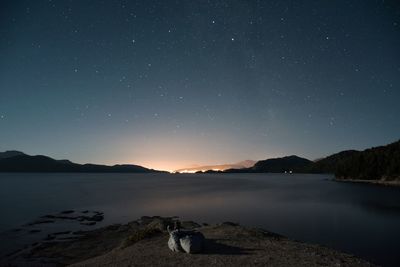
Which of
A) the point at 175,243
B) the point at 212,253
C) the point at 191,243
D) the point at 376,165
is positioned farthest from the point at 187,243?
the point at 376,165

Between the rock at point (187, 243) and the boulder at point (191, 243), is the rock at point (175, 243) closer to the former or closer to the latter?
the rock at point (187, 243)

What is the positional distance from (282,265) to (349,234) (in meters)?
29.6

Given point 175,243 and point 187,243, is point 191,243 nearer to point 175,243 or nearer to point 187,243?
point 187,243

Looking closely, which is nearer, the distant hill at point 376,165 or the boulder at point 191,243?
the boulder at point 191,243

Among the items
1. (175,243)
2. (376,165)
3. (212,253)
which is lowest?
(212,253)

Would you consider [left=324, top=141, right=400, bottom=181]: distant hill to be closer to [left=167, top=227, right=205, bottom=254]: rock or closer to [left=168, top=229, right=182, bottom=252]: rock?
[left=167, top=227, right=205, bottom=254]: rock

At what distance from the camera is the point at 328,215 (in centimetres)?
6494

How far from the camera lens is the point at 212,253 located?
23203 mm

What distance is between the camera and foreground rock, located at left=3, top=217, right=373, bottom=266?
843 inches

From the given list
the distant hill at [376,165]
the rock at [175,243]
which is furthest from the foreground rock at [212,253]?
the distant hill at [376,165]

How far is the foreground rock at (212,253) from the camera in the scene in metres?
21.4

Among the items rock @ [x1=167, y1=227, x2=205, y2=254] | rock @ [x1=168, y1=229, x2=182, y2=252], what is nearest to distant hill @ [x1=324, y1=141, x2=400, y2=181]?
rock @ [x1=167, y1=227, x2=205, y2=254]

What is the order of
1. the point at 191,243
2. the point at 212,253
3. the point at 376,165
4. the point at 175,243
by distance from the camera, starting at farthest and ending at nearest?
1. the point at 376,165
2. the point at 175,243
3. the point at 191,243
4. the point at 212,253

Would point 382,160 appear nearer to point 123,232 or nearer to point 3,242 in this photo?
point 123,232
